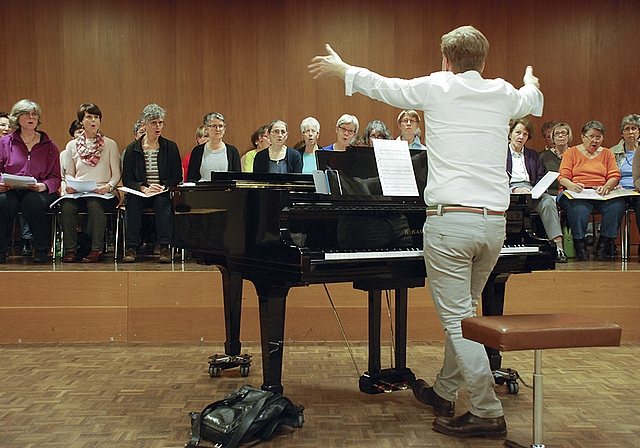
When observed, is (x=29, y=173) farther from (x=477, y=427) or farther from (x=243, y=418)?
(x=477, y=427)

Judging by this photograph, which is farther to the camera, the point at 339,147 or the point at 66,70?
the point at 66,70

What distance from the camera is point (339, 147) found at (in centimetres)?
497

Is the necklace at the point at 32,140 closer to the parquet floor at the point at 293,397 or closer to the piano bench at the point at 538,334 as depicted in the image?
the parquet floor at the point at 293,397

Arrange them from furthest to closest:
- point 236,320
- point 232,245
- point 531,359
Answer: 1. point 531,359
2. point 236,320
3. point 232,245

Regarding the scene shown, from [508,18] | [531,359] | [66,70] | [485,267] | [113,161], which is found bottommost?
[531,359]

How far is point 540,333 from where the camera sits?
76.1 inches

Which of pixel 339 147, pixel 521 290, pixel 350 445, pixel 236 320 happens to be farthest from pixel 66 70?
pixel 350 445

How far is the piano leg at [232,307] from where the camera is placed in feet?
10.6

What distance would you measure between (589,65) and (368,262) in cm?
600

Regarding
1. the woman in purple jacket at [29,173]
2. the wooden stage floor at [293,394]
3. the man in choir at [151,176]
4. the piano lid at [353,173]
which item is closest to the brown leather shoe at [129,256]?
the man in choir at [151,176]

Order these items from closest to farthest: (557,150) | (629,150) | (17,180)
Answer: (17,180) < (629,150) < (557,150)

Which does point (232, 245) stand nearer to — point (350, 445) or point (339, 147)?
point (350, 445)

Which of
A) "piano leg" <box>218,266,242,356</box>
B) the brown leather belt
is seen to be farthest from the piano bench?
"piano leg" <box>218,266,242,356</box>

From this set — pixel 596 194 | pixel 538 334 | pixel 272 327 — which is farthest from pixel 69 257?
pixel 596 194
